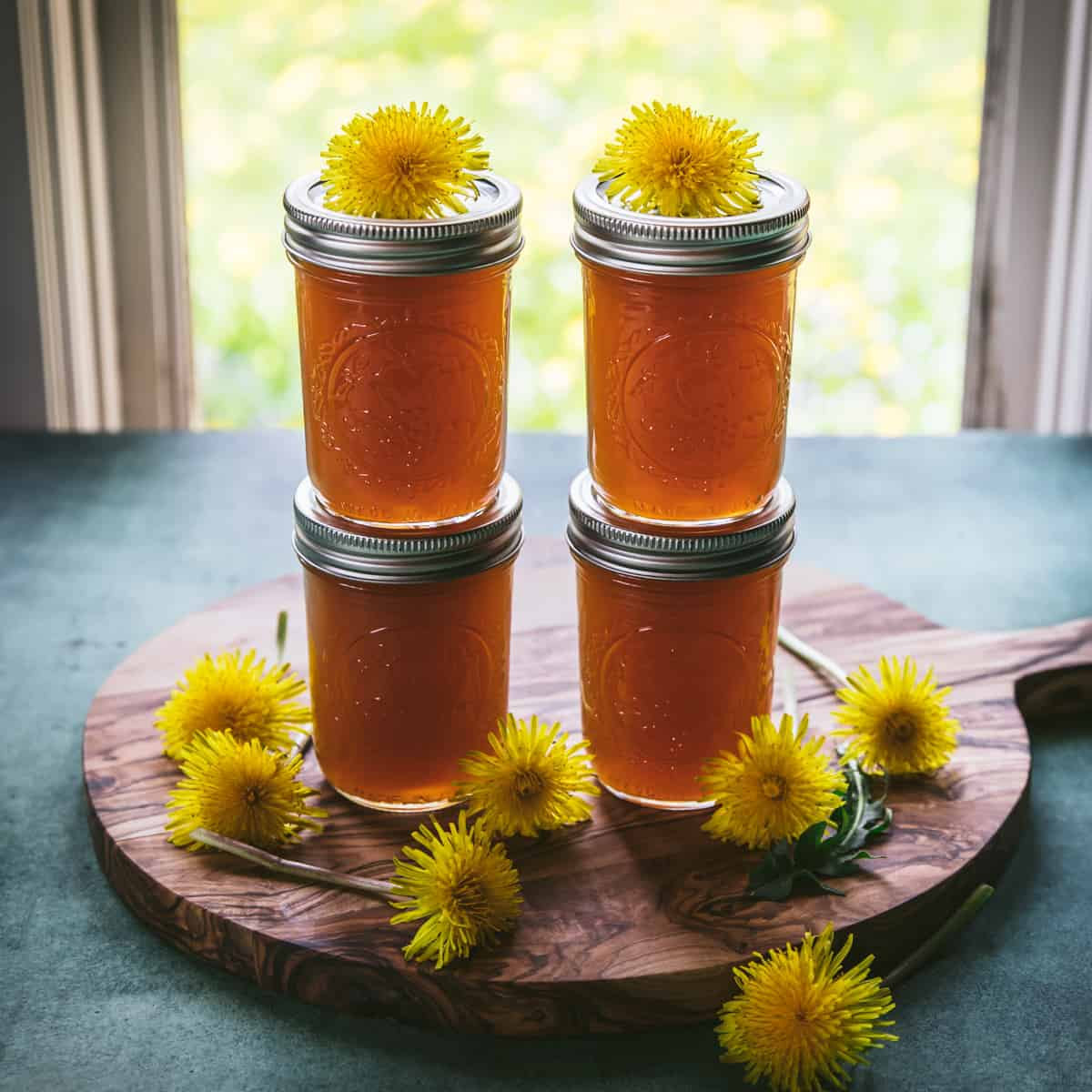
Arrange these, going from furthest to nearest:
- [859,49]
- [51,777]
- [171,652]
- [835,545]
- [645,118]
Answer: [859,49], [835,545], [171,652], [51,777], [645,118]

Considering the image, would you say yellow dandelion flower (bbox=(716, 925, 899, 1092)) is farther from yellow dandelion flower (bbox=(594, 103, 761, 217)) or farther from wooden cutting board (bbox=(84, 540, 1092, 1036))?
yellow dandelion flower (bbox=(594, 103, 761, 217))

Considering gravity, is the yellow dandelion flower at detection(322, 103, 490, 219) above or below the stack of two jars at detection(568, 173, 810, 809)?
above

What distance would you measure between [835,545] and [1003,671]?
0.38 meters

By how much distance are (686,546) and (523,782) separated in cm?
20

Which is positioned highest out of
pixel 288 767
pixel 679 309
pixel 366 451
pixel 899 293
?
pixel 679 309

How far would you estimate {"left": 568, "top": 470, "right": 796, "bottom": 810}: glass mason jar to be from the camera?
1.08m

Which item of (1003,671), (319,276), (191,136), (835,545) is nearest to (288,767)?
(319,276)

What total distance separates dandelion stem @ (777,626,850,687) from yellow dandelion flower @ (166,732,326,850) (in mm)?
452

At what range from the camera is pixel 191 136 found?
2.70 m

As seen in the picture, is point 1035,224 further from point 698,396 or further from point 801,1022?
point 801,1022

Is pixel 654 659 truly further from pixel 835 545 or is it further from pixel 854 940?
pixel 835 545

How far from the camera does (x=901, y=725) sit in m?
1.19

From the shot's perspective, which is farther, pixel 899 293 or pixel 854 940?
pixel 899 293

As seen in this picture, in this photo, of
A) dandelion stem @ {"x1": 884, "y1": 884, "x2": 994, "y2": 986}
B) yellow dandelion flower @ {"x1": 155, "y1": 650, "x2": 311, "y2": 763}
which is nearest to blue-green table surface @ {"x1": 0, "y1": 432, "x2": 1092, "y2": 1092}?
dandelion stem @ {"x1": 884, "y1": 884, "x2": 994, "y2": 986}
